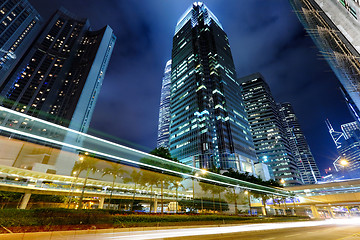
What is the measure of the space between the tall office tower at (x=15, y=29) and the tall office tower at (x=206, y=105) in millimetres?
101954

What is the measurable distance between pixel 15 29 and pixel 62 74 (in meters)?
35.3

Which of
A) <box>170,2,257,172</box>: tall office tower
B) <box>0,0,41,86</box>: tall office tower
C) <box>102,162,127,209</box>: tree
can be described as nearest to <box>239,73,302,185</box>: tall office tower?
<box>170,2,257,172</box>: tall office tower

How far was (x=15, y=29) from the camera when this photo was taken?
10575cm

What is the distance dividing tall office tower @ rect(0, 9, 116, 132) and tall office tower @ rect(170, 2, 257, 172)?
57294mm

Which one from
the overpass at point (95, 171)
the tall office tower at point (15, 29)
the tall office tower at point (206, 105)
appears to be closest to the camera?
the overpass at point (95, 171)

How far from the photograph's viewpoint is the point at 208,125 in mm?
91375

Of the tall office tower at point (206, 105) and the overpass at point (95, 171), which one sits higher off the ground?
the tall office tower at point (206, 105)

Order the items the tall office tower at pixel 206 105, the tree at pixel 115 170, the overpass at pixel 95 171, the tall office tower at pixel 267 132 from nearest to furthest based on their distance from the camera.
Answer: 1. the overpass at pixel 95 171
2. the tree at pixel 115 170
3. the tall office tower at pixel 206 105
4. the tall office tower at pixel 267 132

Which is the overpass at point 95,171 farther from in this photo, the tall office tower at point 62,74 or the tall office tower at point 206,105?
the tall office tower at point 62,74

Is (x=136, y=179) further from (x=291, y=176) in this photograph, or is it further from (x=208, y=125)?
(x=291, y=176)

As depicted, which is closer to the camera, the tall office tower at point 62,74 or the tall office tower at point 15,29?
the tall office tower at point 15,29

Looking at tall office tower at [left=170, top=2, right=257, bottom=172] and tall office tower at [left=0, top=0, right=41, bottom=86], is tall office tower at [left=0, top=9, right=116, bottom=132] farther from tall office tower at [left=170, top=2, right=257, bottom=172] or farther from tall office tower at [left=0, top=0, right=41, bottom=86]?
tall office tower at [left=170, top=2, right=257, bottom=172]

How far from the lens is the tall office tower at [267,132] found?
13423 centimetres

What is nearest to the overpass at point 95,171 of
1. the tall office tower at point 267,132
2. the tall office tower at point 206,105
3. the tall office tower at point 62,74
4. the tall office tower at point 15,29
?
the tall office tower at point 206,105
